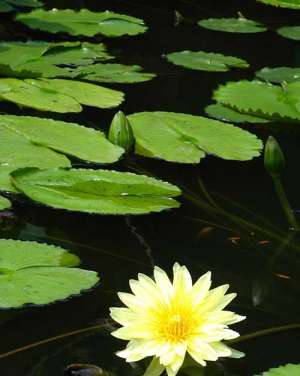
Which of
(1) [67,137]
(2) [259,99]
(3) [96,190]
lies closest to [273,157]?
(3) [96,190]

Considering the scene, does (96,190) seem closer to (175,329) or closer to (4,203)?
(4,203)

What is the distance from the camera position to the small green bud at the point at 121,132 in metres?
1.83

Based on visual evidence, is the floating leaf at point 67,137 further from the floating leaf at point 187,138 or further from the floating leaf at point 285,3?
the floating leaf at point 285,3

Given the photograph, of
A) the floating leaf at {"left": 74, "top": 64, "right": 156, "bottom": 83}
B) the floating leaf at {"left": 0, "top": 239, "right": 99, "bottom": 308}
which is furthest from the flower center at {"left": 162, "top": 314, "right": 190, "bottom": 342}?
the floating leaf at {"left": 74, "top": 64, "right": 156, "bottom": 83}

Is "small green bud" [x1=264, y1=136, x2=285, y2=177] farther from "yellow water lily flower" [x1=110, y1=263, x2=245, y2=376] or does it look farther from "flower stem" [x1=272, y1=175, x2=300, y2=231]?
"yellow water lily flower" [x1=110, y1=263, x2=245, y2=376]

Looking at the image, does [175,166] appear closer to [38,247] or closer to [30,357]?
[38,247]

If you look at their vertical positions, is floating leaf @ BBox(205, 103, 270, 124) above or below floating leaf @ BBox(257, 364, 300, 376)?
below

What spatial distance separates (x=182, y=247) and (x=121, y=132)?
0.43 meters

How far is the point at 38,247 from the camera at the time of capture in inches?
Result: 54.9

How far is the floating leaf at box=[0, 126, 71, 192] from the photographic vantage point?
168 centimetres

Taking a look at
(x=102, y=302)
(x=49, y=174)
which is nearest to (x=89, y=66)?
(x=49, y=174)

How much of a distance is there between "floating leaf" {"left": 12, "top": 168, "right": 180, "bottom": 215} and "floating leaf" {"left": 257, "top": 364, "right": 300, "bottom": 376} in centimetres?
55

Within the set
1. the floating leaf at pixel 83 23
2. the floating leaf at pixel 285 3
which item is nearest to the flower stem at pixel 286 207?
the floating leaf at pixel 83 23

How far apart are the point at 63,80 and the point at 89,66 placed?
23cm
